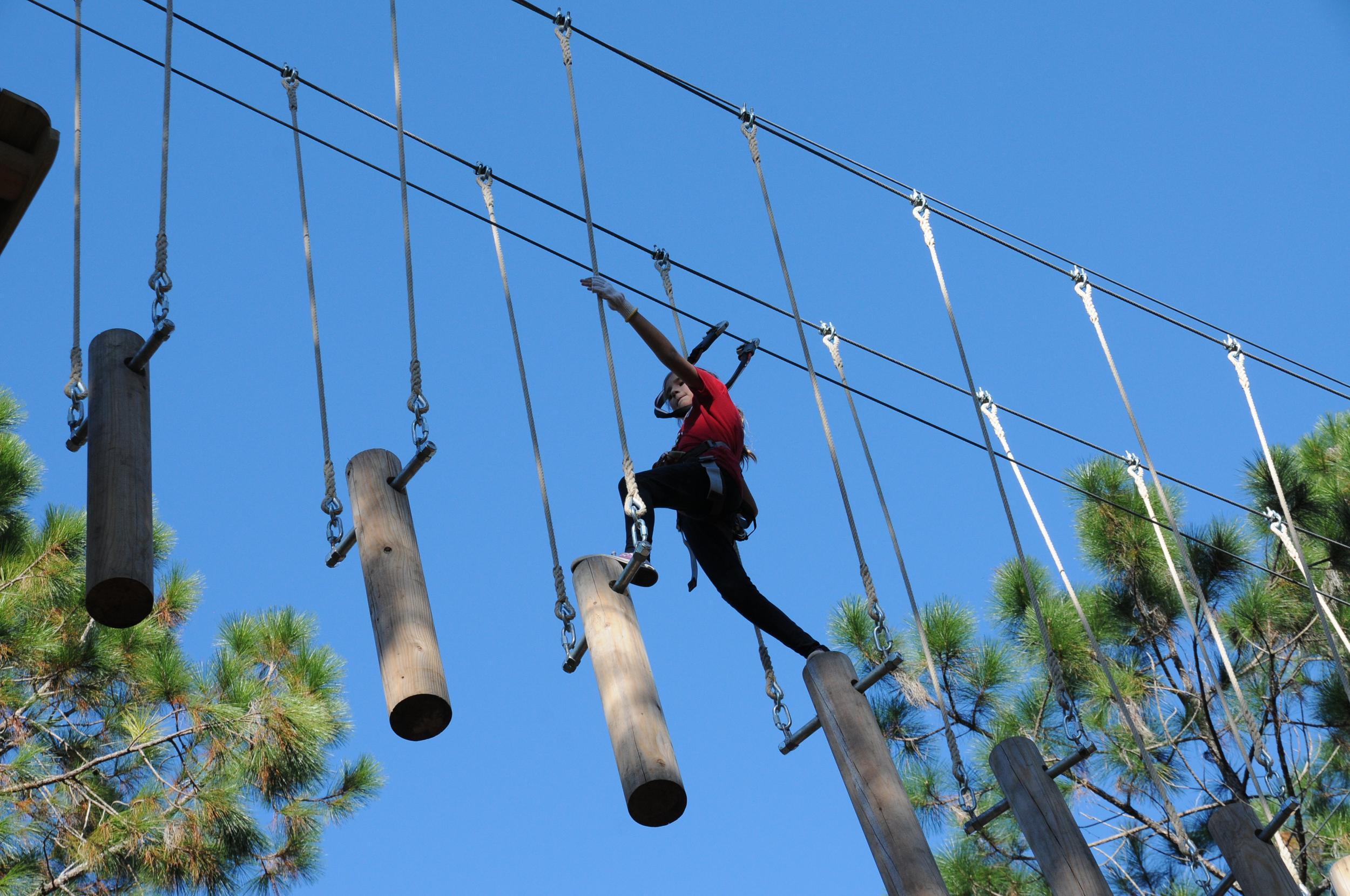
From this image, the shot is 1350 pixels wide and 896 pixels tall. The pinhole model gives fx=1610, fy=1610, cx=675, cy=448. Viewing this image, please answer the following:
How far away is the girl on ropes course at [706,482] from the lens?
3.44 meters

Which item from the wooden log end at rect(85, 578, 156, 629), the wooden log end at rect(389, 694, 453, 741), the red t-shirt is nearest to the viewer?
the wooden log end at rect(85, 578, 156, 629)

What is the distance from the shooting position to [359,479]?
296cm

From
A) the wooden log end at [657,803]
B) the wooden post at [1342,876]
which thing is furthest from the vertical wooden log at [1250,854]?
the wooden log end at [657,803]

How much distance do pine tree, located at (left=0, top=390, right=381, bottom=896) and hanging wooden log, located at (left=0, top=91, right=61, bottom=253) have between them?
138 inches

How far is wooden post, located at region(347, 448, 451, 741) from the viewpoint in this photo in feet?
8.79

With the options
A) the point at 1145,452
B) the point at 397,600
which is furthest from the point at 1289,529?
the point at 397,600

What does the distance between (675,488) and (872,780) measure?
90 centimetres

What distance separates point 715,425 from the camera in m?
3.75

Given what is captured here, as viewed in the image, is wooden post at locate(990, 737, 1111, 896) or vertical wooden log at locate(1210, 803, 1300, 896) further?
vertical wooden log at locate(1210, 803, 1300, 896)

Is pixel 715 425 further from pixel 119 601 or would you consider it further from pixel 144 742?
pixel 144 742

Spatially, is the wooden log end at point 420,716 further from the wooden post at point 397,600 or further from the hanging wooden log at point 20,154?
the hanging wooden log at point 20,154

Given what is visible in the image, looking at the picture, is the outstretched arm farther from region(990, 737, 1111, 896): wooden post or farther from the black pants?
region(990, 737, 1111, 896): wooden post

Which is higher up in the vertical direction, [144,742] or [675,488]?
[144,742]

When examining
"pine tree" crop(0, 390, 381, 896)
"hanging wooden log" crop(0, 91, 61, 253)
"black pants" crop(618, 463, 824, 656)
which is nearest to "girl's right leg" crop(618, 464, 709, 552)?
"black pants" crop(618, 463, 824, 656)
